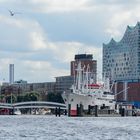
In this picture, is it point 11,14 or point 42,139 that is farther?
point 11,14

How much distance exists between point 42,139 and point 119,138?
10.4 metres

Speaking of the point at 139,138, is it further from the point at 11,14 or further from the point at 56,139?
the point at 11,14

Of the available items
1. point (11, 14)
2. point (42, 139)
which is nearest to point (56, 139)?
point (42, 139)

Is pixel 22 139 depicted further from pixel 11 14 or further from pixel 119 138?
pixel 11 14

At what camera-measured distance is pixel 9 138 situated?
91.6m

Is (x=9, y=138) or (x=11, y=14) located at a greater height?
(x=11, y=14)

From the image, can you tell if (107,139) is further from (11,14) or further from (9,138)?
(11,14)

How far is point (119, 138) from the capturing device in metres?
94.4

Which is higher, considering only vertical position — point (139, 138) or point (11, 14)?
point (11, 14)

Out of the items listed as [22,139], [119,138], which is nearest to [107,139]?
[119,138]

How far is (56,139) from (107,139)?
654 centimetres

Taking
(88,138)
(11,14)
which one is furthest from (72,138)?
(11,14)

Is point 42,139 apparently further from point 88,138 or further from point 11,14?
point 11,14

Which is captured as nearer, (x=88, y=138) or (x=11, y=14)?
(x=88, y=138)
